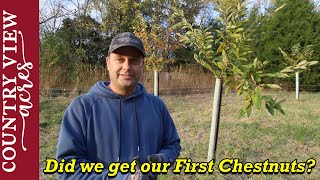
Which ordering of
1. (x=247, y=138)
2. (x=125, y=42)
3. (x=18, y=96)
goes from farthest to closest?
(x=247, y=138)
(x=18, y=96)
(x=125, y=42)

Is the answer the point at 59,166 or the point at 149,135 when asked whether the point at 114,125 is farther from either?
the point at 59,166

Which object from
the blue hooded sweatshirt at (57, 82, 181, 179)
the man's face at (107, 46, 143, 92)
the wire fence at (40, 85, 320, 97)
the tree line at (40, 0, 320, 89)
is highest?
the tree line at (40, 0, 320, 89)

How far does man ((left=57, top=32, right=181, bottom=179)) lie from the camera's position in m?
1.60

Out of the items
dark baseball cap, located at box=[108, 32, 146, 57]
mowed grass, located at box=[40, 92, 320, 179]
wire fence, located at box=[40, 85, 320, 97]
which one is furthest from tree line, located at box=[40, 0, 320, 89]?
dark baseball cap, located at box=[108, 32, 146, 57]

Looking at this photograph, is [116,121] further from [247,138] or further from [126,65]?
[247,138]

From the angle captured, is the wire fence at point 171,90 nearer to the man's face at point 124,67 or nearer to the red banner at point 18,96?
the red banner at point 18,96

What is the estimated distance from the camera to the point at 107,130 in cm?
167

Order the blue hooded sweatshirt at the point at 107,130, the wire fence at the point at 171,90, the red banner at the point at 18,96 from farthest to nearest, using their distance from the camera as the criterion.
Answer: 1. the wire fence at the point at 171,90
2. the red banner at the point at 18,96
3. the blue hooded sweatshirt at the point at 107,130

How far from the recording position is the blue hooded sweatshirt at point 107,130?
1.55 metres

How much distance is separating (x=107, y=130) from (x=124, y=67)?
37 cm

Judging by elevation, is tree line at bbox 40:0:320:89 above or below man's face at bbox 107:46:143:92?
above

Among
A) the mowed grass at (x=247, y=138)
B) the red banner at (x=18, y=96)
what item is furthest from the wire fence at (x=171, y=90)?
the red banner at (x=18, y=96)

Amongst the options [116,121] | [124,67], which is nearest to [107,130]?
[116,121]

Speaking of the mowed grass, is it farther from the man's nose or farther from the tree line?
the tree line
